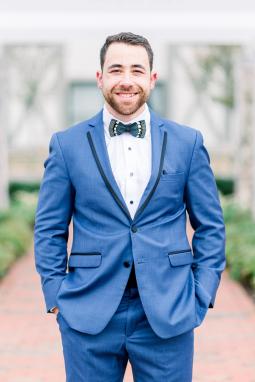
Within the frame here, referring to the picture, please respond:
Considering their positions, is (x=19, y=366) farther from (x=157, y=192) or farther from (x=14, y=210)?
(x=14, y=210)

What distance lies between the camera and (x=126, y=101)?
2.84 meters

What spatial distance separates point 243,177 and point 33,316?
641 centimetres

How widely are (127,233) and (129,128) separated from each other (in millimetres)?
362

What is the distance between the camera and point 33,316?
23.2 ft

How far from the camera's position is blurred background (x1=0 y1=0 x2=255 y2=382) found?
10242 millimetres

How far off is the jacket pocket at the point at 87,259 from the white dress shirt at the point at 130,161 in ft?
0.62

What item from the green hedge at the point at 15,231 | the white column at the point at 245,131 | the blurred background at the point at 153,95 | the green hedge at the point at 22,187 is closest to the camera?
the green hedge at the point at 15,231

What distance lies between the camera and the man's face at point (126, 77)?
111 inches

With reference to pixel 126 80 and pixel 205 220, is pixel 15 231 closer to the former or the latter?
pixel 205 220

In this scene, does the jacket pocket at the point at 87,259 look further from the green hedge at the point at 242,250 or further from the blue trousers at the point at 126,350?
the green hedge at the point at 242,250

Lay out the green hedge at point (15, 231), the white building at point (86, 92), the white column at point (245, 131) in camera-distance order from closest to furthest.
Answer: the green hedge at point (15, 231), the white column at point (245, 131), the white building at point (86, 92)

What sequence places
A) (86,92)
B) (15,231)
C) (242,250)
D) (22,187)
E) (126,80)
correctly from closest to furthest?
1. (126,80)
2. (242,250)
3. (15,231)
4. (22,187)
5. (86,92)

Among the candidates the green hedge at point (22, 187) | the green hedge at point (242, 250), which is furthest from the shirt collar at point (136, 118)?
the green hedge at point (22, 187)

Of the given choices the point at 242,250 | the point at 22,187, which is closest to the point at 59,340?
the point at 242,250
